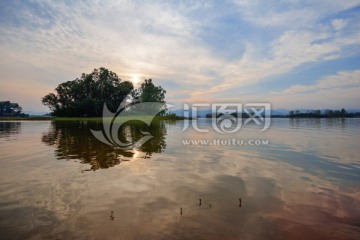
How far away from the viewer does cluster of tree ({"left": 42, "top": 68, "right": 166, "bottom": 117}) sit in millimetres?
104688

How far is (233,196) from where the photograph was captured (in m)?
8.58

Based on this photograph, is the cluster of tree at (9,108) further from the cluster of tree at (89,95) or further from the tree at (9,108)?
the cluster of tree at (89,95)

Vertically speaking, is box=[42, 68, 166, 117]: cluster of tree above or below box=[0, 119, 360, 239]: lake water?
above

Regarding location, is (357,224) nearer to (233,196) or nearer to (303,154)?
(233,196)

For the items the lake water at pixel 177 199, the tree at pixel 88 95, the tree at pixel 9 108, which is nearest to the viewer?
the lake water at pixel 177 199

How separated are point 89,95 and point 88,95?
1.42 m

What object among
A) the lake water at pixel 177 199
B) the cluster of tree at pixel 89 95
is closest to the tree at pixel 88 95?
the cluster of tree at pixel 89 95

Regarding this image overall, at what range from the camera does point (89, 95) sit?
107 meters

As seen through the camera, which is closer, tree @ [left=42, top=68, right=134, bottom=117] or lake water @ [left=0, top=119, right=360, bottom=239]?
lake water @ [left=0, top=119, right=360, bottom=239]

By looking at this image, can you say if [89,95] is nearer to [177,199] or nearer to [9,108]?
[177,199]

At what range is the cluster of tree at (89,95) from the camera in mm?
104688

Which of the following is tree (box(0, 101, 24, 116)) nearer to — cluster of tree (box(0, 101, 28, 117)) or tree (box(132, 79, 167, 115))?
cluster of tree (box(0, 101, 28, 117))

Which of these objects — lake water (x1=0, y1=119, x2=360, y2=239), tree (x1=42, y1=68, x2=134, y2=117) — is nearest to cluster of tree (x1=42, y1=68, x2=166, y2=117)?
tree (x1=42, y1=68, x2=134, y2=117)

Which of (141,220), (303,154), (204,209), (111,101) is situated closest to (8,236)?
(141,220)
